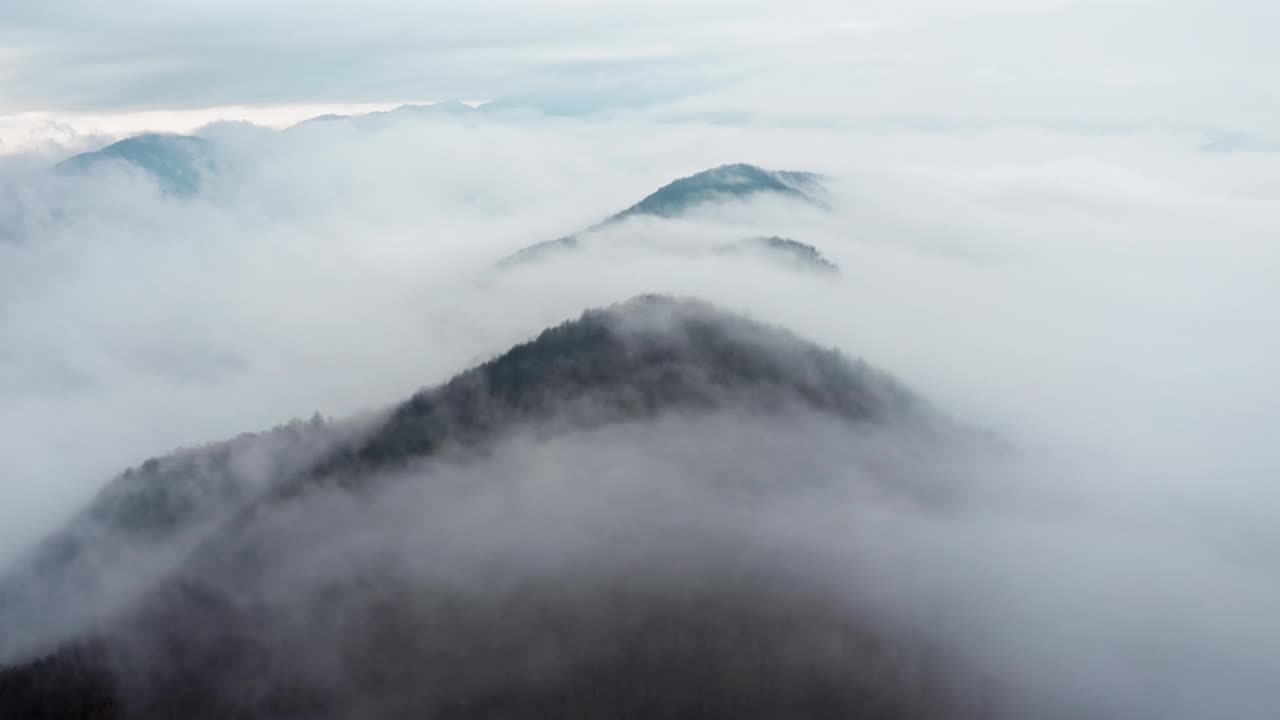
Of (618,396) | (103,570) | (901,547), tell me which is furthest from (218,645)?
(901,547)

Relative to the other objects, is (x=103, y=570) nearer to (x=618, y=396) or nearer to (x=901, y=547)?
(x=618, y=396)

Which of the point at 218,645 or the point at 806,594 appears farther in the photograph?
the point at 218,645

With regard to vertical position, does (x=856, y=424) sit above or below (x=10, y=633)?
above

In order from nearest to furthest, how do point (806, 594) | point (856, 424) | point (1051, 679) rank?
point (1051, 679) < point (806, 594) < point (856, 424)

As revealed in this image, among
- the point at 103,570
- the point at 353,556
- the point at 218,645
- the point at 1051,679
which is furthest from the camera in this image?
the point at 103,570

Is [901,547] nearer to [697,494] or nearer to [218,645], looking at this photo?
[697,494]

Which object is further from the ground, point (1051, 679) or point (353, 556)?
point (353, 556)

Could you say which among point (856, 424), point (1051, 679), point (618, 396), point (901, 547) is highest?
point (618, 396)

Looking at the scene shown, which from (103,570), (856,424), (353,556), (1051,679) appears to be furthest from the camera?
(856,424)

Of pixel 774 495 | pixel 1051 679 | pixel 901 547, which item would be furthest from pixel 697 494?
pixel 1051 679
